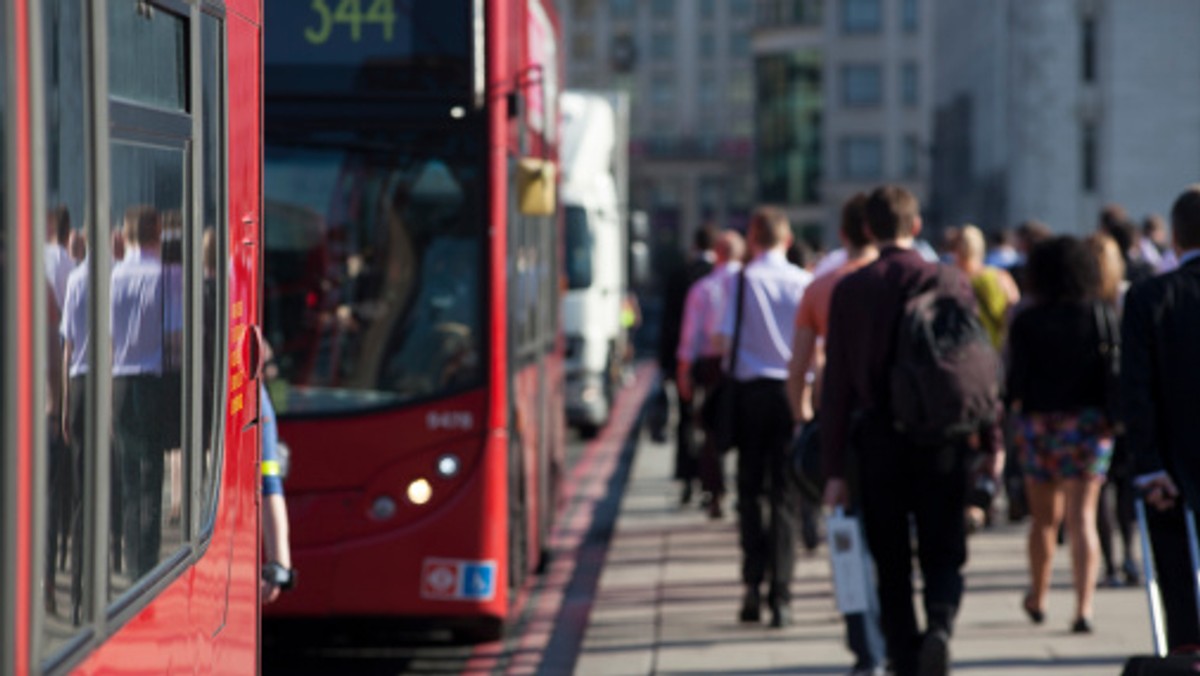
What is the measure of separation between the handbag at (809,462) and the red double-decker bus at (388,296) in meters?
1.33

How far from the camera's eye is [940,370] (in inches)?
313

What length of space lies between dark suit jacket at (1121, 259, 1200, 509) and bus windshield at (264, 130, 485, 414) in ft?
10.5

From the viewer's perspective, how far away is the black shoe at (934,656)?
805cm

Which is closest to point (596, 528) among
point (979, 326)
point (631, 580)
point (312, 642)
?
point (631, 580)

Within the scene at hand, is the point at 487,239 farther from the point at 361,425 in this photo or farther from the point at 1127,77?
the point at 1127,77

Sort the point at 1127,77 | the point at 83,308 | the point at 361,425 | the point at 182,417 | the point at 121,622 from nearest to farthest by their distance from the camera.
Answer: the point at 83,308 → the point at 121,622 → the point at 182,417 → the point at 361,425 → the point at 1127,77

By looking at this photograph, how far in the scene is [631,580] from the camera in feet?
42.2

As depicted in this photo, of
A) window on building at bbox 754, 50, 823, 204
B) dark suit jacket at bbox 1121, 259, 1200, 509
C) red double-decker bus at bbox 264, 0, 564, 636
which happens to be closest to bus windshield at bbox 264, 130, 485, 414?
red double-decker bus at bbox 264, 0, 564, 636

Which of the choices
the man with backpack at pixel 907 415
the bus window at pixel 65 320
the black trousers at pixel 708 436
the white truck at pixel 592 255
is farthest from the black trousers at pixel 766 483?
the white truck at pixel 592 255

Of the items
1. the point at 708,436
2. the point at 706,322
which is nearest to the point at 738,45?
the point at 706,322

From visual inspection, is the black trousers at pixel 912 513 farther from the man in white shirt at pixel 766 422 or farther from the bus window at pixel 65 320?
the bus window at pixel 65 320

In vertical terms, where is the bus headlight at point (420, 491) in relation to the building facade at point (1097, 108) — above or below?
below

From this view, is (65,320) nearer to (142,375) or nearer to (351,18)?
(142,375)

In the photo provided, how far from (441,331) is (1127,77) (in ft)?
175
